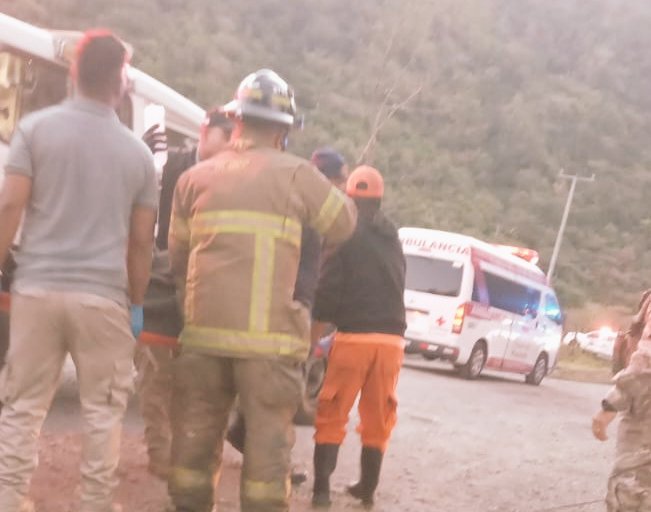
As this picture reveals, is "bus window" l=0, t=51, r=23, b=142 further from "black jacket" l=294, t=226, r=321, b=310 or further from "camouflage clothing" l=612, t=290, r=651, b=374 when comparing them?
"camouflage clothing" l=612, t=290, r=651, b=374

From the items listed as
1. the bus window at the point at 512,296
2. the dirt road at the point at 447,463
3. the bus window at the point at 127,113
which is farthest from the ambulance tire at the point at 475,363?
the bus window at the point at 127,113

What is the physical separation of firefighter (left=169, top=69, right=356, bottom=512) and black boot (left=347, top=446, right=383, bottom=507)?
4.97 feet

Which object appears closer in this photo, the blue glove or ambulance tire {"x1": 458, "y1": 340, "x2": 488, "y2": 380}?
the blue glove

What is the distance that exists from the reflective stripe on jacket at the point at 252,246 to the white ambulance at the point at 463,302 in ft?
→ 39.5

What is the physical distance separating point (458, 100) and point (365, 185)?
5420 centimetres

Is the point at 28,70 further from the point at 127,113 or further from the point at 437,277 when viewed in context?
the point at 437,277

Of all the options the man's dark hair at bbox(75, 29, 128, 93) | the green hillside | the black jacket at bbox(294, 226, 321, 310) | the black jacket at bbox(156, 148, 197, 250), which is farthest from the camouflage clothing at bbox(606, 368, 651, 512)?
the green hillside

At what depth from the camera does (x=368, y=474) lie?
547 cm

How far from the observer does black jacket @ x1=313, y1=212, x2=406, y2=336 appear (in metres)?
5.25

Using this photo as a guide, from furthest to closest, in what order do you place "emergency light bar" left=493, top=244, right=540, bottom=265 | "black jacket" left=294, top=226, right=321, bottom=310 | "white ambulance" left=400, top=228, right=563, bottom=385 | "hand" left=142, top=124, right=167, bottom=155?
"emergency light bar" left=493, top=244, right=540, bottom=265, "white ambulance" left=400, top=228, right=563, bottom=385, "hand" left=142, top=124, right=167, bottom=155, "black jacket" left=294, top=226, right=321, bottom=310

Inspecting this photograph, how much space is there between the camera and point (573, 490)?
716cm

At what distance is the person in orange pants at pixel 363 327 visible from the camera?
17.2 ft

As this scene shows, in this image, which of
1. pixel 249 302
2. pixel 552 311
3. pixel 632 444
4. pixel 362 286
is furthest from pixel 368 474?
pixel 552 311

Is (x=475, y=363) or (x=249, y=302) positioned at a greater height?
(x=249, y=302)
